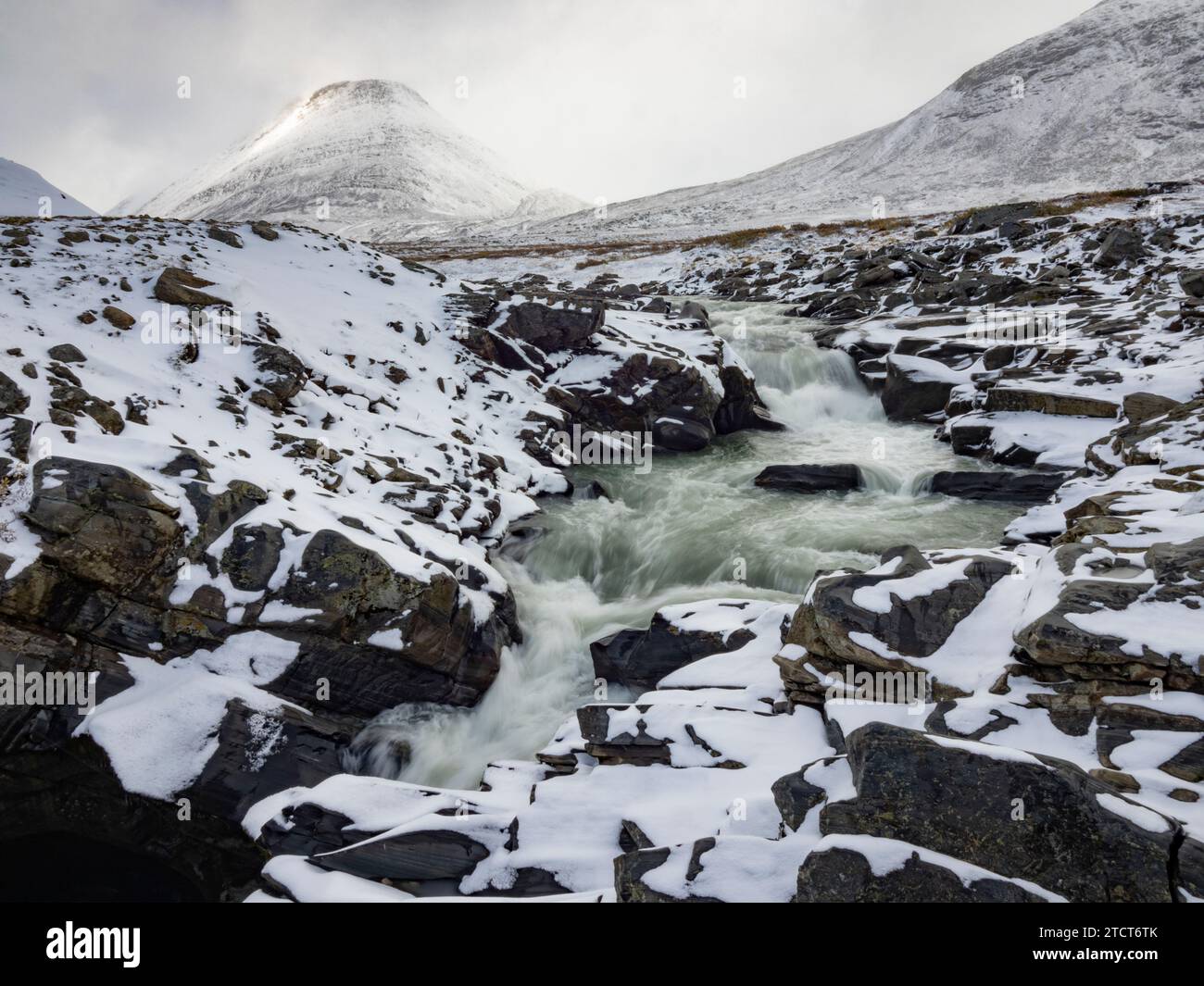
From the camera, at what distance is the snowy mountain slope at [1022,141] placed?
57500 millimetres

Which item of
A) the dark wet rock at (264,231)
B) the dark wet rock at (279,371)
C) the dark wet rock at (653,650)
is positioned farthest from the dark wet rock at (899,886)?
the dark wet rock at (264,231)

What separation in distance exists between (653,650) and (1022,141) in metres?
83.4

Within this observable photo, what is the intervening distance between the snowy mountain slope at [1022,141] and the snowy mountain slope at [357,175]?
1717 inches

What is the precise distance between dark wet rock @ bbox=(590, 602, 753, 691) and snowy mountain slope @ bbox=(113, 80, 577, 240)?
9510cm

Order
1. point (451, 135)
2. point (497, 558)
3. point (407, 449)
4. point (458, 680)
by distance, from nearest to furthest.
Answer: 1. point (458, 680)
2. point (497, 558)
3. point (407, 449)
4. point (451, 135)

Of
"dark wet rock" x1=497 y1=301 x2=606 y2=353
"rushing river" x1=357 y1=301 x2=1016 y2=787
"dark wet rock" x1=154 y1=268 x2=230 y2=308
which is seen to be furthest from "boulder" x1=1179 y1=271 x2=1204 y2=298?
"dark wet rock" x1=154 y1=268 x2=230 y2=308

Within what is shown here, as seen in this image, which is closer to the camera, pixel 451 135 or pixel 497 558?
pixel 497 558

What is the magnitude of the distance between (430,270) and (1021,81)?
9037cm

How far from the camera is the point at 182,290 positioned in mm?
13258

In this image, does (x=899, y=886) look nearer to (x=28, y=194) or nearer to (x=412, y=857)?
(x=412, y=857)

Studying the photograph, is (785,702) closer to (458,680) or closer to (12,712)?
(458,680)

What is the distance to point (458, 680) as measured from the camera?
27.3 ft

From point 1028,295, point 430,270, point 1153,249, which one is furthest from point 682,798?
point 1153,249

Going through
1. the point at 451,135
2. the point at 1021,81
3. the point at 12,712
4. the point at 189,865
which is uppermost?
the point at 451,135
